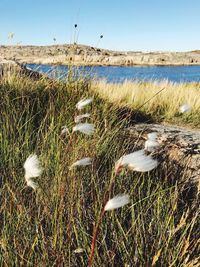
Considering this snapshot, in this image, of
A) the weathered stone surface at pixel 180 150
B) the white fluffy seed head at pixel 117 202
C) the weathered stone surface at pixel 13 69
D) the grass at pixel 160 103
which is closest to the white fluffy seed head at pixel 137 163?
the white fluffy seed head at pixel 117 202

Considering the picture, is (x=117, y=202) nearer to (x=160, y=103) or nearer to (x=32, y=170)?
(x=32, y=170)

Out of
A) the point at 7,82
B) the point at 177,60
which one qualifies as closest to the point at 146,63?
the point at 177,60

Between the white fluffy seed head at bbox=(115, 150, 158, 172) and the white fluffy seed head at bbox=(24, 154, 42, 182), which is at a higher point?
the white fluffy seed head at bbox=(115, 150, 158, 172)

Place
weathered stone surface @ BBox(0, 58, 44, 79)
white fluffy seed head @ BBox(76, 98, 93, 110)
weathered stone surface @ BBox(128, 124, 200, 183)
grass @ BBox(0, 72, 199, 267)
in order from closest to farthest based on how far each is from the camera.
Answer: grass @ BBox(0, 72, 199, 267) → white fluffy seed head @ BBox(76, 98, 93, 110) → weathered stone surface @ BBox(128, 124, 200, 183) → weathered stone surface @ BBox(0, 58, 44, 79)

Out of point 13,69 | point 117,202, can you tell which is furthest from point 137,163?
point 13,69

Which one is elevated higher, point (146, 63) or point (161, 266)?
point (161, 266)

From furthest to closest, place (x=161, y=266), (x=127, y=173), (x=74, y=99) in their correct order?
1. (x=74, y=99)
2. (x=127, y=173)
3. (x=161, y=266)

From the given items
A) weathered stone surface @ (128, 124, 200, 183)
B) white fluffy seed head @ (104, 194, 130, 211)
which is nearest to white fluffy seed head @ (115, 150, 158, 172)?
white fluffy seed head @ (104, 194, 130, 211)

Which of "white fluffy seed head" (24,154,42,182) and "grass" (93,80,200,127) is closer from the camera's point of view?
"white fluffy seed head" (24,154,42,182)

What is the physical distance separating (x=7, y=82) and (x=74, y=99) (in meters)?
1.02

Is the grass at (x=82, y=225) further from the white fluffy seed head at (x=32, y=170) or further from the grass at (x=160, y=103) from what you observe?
the grass at (x=160, y=103)

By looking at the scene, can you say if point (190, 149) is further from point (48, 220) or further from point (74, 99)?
point (48, 220)

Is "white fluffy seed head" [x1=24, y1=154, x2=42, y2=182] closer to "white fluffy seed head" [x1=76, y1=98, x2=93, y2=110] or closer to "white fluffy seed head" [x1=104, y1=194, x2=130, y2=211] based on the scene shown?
"white fluffy seed head" [x1=104, y1=194, x2=130, y2=211]

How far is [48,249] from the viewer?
80.7 inches
